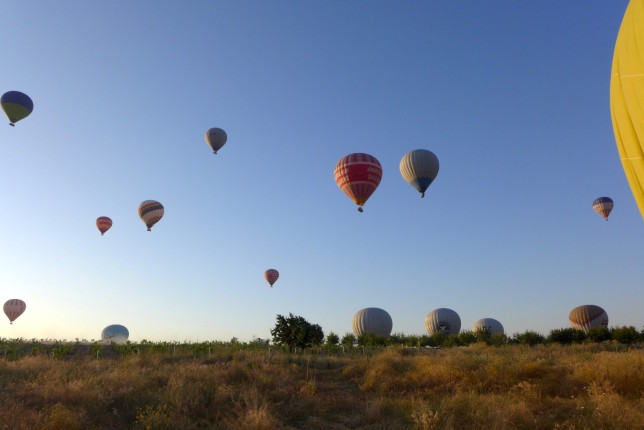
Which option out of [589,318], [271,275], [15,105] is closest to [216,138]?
[15,105]

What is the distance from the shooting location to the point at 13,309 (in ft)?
165

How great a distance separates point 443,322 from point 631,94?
5074cm

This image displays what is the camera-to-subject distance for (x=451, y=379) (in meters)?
14.7

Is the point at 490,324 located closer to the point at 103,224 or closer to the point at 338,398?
the point at 103,224

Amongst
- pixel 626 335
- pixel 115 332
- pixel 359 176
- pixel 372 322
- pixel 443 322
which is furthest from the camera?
pixel 443 322

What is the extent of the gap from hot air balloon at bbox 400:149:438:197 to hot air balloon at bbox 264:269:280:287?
22.3 m

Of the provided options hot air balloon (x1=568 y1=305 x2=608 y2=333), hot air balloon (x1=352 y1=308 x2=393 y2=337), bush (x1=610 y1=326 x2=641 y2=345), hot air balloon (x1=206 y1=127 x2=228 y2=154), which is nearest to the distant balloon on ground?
hot air balloon (x1=568 y1=305 x2=608 y2=333)

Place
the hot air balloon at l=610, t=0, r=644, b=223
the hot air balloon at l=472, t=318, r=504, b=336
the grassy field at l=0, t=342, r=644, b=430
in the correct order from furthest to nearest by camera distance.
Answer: the hot air balloon at l=472, t=318, r=504, b=336
the grassy field at l=0, t=342, r=644, b=430
the hot air balloon at l=610, t=0, r=644, b=223

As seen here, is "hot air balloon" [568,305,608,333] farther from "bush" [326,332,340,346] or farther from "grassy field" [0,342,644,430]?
"grassy field" [0,342,644,430]

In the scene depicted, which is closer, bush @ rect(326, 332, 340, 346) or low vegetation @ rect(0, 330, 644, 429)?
low vegetation @ rect(0, 330, 644, 429)

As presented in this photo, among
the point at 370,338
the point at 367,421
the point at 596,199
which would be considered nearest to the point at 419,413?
the point at 367,421

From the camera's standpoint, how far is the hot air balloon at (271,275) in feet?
164

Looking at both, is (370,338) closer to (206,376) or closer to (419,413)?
(206,376)

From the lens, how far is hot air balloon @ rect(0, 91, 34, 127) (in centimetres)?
3372
